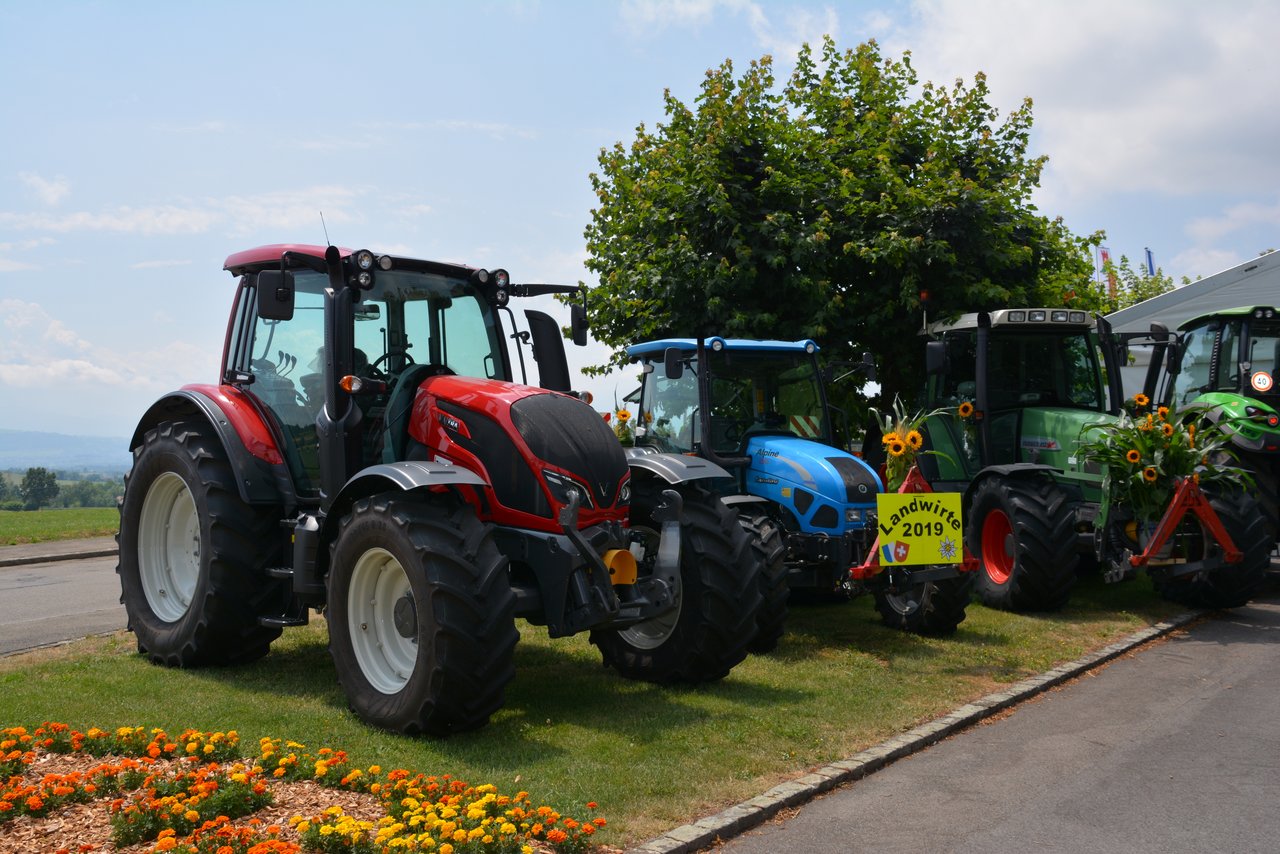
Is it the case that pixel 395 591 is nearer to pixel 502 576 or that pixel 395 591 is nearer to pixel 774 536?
pixel 502 576

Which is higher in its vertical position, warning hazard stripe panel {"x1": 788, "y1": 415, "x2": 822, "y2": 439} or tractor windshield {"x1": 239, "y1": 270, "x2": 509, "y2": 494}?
tractor windshield {"x1": 239, "y1": 270, "x2": 509, "y2": 494}

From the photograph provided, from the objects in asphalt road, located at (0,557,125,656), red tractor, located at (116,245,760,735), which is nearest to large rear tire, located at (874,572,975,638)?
red tractor, located at (116,245,760,735)

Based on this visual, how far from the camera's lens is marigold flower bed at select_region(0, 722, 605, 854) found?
14.9 ft

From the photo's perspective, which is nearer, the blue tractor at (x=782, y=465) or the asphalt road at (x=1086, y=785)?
the asphalt road at (x=1086, y=785)

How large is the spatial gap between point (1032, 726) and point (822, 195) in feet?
28.5

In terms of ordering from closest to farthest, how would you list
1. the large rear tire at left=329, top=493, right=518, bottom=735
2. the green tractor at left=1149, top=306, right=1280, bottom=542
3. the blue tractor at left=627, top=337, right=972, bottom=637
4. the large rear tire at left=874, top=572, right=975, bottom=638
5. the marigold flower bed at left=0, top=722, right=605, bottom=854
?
the marigold flower bed at left=0, top=722, right=605, bottom=854
the large rear tire at left=329, top=493, right=518, bottom=735
the blue tractor at left=627, top=337, right=972, bottom=637
the large rear tire at left=874, top=572, right=975, bottom=638
the green tractor at left=1149, top=306, right=1280, bottom=542

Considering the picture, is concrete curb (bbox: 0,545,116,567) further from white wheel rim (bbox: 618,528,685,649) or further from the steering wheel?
white wheel rim (bbox: 618,528,685,649)

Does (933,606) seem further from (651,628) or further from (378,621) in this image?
(378,621)

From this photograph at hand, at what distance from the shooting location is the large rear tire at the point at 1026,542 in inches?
423

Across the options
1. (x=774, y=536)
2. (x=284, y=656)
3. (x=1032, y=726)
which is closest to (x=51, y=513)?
(x=284, y=656)

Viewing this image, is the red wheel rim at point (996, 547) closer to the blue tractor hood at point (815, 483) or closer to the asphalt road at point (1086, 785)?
the blue tractor hood at point (815, 483)

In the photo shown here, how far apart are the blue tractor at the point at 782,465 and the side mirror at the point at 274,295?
136 inches

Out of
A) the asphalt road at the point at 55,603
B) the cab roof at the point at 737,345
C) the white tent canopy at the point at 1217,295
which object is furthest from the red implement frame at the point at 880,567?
the white tent canopy at the point at 1217,295

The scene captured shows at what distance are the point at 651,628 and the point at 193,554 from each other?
343 cm
